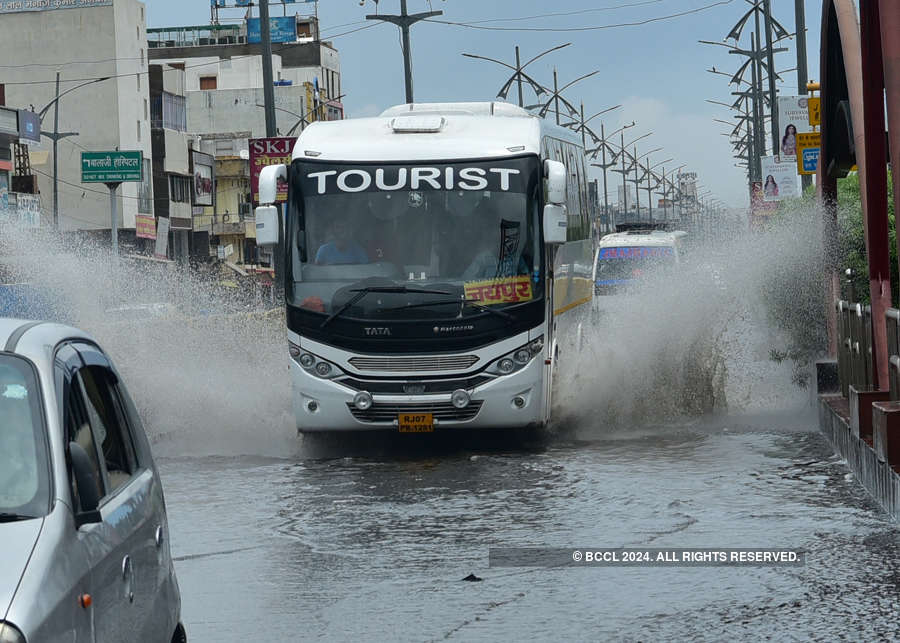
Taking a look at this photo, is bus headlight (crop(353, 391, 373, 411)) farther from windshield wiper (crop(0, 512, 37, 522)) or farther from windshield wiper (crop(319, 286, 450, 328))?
windshield wiper (crop(0, 512, 37, 522))

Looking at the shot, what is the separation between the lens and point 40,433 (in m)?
4.61

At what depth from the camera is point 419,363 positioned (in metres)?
15.3

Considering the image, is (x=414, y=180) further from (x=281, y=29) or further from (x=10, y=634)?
(x=281, y=29)

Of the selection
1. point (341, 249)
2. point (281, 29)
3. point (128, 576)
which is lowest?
point (128, 576)

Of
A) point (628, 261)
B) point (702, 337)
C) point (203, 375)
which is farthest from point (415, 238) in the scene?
point (628, 261)

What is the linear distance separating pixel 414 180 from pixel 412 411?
7.36 ft

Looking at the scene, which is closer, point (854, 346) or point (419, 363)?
point (854, 346)

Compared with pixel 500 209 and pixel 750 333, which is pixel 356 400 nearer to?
pixel 500 209

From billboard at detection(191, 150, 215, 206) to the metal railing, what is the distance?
3024 inches

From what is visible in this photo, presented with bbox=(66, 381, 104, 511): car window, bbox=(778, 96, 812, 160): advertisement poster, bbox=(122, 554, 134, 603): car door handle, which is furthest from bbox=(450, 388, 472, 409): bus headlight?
bbox=(778, 96, 812, 160): advertisement poster

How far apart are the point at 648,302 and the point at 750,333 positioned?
14.1ft

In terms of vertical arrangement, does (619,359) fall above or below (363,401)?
above

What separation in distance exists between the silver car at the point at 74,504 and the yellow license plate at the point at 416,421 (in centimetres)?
941

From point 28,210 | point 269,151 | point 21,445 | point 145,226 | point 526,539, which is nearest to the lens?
point 21,445
